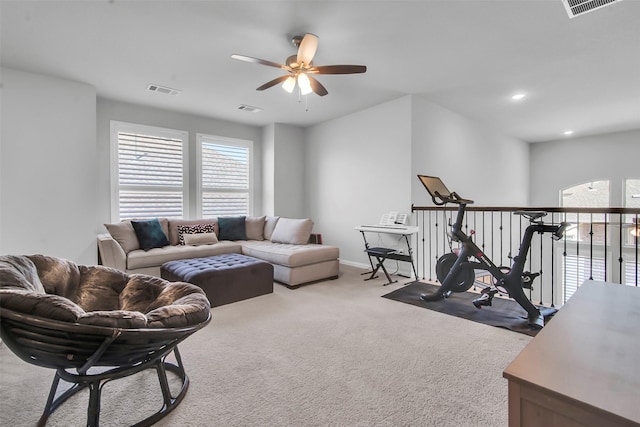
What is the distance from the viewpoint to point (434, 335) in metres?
2.52

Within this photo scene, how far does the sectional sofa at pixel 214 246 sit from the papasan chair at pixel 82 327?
2093 mm

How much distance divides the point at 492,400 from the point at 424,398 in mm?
382

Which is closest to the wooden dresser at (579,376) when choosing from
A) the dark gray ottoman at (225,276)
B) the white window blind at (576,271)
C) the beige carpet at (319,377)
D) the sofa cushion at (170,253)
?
the beige carpet at (319,377)

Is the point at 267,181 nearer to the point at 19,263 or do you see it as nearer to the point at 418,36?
the point at 418,36

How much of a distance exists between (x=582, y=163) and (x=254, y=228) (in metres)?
7.87

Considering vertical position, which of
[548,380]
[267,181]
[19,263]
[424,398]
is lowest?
[424,398]

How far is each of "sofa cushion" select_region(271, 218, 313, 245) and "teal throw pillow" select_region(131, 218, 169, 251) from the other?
172 cm

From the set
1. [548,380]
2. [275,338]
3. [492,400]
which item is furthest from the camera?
[275,338]

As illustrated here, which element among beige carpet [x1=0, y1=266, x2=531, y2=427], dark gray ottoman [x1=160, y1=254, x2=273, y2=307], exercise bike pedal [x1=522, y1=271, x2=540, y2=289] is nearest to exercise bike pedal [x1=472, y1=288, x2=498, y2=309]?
exercise bike pedal [x1=522, y1=271, x2=540, y2=289]

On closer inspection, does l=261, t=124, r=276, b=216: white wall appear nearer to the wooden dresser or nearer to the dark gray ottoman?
the dark gray ottoman

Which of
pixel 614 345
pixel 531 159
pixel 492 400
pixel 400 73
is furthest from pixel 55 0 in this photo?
pixel 531 159

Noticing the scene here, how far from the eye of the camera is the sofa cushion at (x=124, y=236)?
13.2ft

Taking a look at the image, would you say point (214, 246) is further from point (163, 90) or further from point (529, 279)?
point (529, 279)

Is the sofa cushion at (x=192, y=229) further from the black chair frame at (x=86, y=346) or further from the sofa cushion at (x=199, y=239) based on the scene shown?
the black chair frame at (x=86, y=346)
